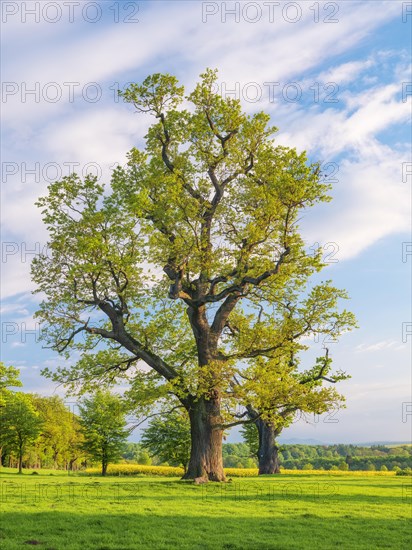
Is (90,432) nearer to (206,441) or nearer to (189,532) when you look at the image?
(206,441)

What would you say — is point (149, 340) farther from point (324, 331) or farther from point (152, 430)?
point (152, 430)

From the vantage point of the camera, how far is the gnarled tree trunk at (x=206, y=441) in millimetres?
25578

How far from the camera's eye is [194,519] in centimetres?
1492

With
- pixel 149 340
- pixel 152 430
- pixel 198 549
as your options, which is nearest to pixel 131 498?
pixel 198 549

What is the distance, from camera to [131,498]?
61.5 ft

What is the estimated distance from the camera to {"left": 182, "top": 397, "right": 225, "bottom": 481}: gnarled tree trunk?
2558 centimetres

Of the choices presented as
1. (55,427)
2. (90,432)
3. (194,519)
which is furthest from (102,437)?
(194,519)

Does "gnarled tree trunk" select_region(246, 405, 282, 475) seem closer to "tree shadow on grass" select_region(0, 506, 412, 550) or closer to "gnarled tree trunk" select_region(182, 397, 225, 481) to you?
"gnarled tree trunk" select_region(182, 397, 225, 481)

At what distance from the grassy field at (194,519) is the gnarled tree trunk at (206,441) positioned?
315 centimetres

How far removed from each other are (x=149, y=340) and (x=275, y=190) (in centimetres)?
1004

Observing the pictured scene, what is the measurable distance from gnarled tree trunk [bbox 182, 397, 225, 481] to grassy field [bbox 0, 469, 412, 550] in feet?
10.3

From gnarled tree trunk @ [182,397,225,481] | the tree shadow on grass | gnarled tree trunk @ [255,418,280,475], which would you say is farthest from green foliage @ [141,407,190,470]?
the tree shadow on grass

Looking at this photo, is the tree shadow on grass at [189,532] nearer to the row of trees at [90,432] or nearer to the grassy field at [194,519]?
the grassy field at [194,519]

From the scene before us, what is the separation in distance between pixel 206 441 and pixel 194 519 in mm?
11173
